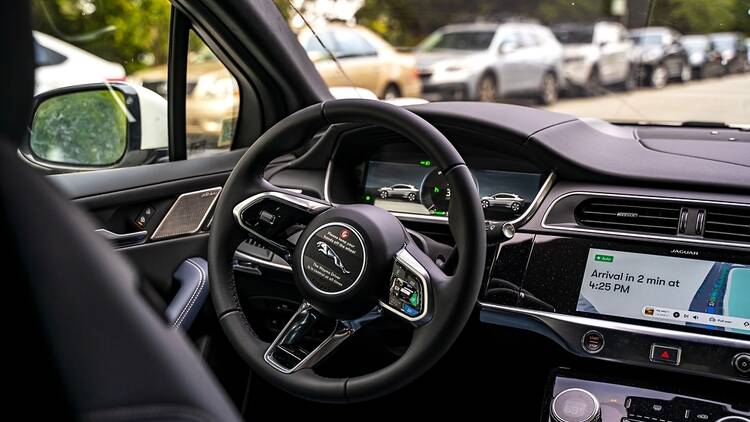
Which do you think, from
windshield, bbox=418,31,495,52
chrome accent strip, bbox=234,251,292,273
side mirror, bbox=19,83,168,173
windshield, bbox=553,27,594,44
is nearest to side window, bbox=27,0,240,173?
side mirror, bbox=19,83,168,173

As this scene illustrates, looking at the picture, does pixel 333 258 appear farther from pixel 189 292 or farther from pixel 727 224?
pixel 727 224

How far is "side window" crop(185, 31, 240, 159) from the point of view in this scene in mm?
3109

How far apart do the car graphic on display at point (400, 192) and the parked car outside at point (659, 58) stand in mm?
1349

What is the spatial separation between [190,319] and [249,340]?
601mm

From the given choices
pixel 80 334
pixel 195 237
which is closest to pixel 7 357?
pixel 80 334

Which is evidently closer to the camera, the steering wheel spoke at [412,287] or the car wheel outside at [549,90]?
the steering wheel spoke at [412,287]

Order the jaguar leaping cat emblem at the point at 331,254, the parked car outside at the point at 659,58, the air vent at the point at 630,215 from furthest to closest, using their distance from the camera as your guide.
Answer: the parked car outside at the point at 659,58, the air vent at the point at 630,215, the jaguar leaping cat emblem at the point at 331,254

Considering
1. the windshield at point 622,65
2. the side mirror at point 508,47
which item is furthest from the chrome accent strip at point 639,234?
the side mirror at point 508,47

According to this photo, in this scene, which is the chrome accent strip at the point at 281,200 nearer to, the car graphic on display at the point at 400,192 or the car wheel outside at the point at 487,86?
the car graphic on display at the point at 400,192

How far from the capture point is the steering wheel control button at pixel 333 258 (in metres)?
2.14

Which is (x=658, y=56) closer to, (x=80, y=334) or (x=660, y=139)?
(x=660, y=139)

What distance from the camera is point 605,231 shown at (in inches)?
98.0

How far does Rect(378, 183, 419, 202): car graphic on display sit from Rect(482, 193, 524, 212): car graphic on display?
9.2 inches

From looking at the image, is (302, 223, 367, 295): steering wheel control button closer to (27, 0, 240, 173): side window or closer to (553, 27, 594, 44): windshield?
(27, 0, 240, 173): side window
